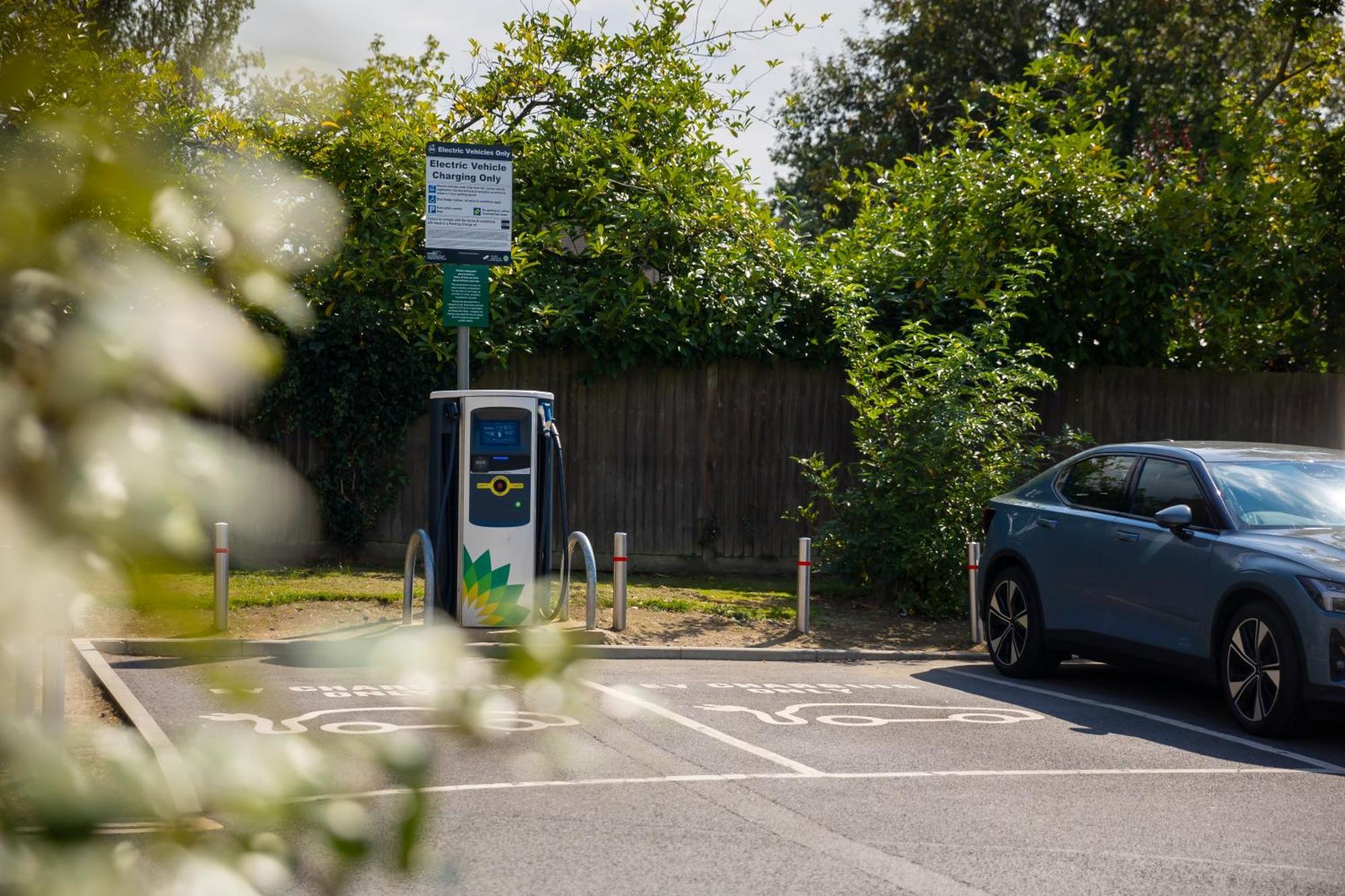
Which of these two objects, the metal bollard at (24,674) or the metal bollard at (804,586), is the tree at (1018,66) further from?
the metal bollard at (24,674)

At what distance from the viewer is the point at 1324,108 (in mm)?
30531

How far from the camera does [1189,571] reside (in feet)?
30.1

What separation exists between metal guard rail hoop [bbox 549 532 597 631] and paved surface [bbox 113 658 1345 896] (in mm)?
1735

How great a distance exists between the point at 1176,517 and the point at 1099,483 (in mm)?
1262

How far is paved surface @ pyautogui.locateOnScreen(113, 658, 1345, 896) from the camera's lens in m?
5.60

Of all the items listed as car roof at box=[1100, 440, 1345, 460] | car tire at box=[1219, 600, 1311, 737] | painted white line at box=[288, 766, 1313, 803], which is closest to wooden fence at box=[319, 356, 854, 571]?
car roof at box=[1100, 440, 1345, 460]

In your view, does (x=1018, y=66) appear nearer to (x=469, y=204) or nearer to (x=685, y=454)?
(x=685, y=454)

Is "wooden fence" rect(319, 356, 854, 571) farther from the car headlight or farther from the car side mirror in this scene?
the car headlight

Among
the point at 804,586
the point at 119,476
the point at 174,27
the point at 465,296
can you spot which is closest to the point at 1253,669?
the point at 804,586

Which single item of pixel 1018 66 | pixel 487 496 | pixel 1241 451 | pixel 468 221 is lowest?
pixel 487 496

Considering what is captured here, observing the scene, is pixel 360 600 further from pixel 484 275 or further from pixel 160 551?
pixel 160 551

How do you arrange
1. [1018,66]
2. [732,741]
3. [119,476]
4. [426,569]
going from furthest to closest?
1. [1018,66]
2. [426,569]
3. [732,741]
4. [119,476]

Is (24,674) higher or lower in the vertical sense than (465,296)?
lower

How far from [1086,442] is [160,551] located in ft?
46.6
